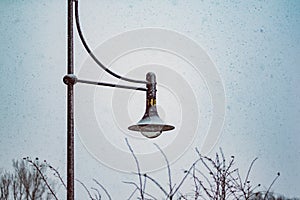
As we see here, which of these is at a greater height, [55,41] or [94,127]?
[55,41]

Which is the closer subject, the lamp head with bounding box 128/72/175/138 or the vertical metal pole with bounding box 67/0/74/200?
the vertical metal pole with bounding box 67/0/74/200

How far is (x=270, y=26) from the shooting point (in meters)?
2.13

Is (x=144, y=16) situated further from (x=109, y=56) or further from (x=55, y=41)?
(x=55, y=41)

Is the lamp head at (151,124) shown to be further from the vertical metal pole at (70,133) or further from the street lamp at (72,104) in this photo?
the vertical metal pole at (70,133)

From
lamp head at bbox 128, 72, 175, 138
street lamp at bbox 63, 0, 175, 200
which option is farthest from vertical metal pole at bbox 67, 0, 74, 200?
lamp head at bbox 128, 72, 175, 138

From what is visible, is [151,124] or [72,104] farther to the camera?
[151,124]

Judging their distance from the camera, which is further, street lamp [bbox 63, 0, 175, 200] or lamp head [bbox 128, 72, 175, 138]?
lamp head [bbox 128, 72, 175, 138]

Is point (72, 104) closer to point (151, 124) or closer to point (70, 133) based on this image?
point (70, 133)

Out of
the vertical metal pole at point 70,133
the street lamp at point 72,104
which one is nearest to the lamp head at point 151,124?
the street lamp at point 72,104

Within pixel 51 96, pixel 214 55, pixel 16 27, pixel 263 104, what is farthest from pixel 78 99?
pixel 263 104

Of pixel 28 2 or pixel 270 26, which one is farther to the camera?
pixel 28 2

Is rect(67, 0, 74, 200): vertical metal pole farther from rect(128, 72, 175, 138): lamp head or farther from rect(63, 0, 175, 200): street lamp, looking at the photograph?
rect(128, 72, 175, 138): lamp head

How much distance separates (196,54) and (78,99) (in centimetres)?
51

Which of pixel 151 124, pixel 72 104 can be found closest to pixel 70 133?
pixel 72 104
